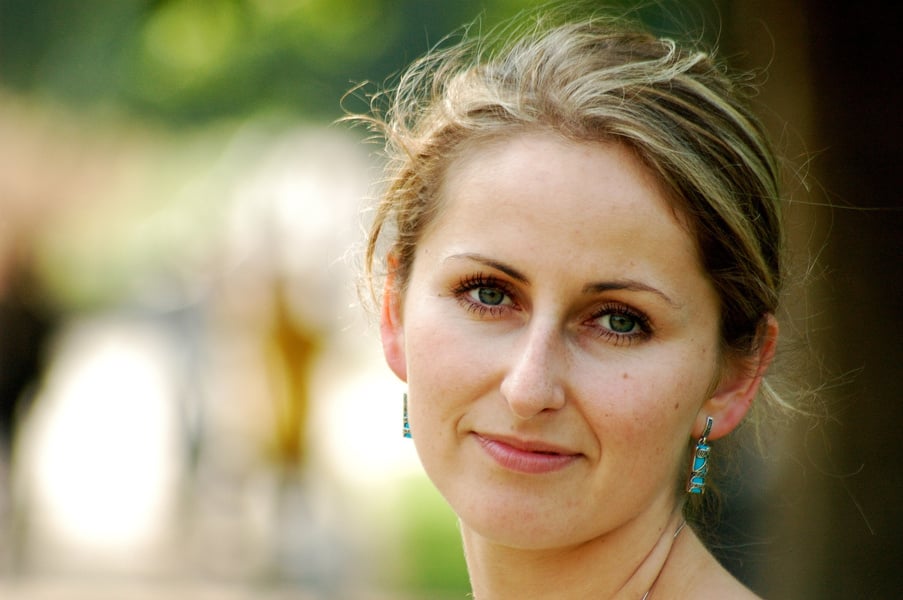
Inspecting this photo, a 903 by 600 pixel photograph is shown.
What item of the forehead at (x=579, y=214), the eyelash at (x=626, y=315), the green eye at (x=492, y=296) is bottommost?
the eyelash at (x=626, y=315)

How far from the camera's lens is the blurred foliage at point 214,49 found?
6855mm

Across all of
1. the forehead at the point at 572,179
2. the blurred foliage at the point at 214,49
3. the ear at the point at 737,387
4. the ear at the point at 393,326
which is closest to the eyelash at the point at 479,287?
the forehead at the point at 572,179

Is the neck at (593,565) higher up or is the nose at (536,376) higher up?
the nose at (536,376)

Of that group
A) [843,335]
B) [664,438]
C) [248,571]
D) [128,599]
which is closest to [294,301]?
[248,571]

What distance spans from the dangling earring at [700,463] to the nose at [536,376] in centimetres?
39

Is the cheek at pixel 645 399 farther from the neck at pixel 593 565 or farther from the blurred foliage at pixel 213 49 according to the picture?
the blurred foliage at pixel 213 49

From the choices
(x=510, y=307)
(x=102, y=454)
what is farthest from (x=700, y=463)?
(x=102, y=454)

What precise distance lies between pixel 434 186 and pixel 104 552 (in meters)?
7.83

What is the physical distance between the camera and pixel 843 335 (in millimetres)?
4773

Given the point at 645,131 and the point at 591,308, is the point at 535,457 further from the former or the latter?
the point at 645,131

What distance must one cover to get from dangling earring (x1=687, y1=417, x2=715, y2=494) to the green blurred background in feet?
6.25

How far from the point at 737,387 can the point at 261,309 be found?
309 inches

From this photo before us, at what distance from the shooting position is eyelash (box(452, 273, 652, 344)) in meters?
2.43

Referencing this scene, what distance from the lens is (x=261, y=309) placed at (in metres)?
10.2
